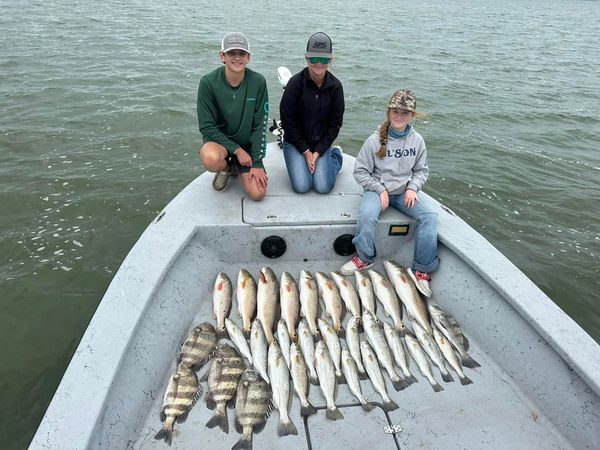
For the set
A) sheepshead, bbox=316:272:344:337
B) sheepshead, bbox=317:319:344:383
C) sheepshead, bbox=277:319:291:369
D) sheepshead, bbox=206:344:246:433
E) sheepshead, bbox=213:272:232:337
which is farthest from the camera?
sheepshead, bbox=316:272:344:337

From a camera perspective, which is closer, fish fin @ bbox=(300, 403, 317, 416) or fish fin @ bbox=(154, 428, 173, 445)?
fish fin @ bbox=(154, 428, 173, 445)

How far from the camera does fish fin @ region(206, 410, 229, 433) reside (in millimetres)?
2994

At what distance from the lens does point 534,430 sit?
3.09 meters

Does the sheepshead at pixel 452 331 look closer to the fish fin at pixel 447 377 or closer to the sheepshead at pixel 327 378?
the fish fin at pixel 447 377

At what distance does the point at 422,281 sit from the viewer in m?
4.33

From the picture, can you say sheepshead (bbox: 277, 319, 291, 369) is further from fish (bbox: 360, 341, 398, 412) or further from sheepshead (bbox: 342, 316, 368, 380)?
fish (bbox: 360, 341, 398, 412)

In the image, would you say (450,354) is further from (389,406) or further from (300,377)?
(300,377)

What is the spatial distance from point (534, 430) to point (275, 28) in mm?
23016

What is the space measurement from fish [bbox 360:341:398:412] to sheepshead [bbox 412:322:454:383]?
497mm

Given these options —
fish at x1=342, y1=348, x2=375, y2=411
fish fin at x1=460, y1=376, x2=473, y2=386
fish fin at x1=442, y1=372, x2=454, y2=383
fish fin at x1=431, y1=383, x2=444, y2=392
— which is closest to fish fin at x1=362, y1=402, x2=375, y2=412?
fish at x1=342, y1=348, x2=375, y2=411

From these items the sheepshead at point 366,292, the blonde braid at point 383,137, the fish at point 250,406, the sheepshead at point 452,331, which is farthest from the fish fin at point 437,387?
the blonde braid at point 383,137

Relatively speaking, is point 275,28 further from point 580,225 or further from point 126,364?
point 126,364

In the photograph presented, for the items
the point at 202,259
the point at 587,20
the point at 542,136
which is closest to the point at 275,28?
the point at 542,136

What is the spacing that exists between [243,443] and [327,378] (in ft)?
2.71
